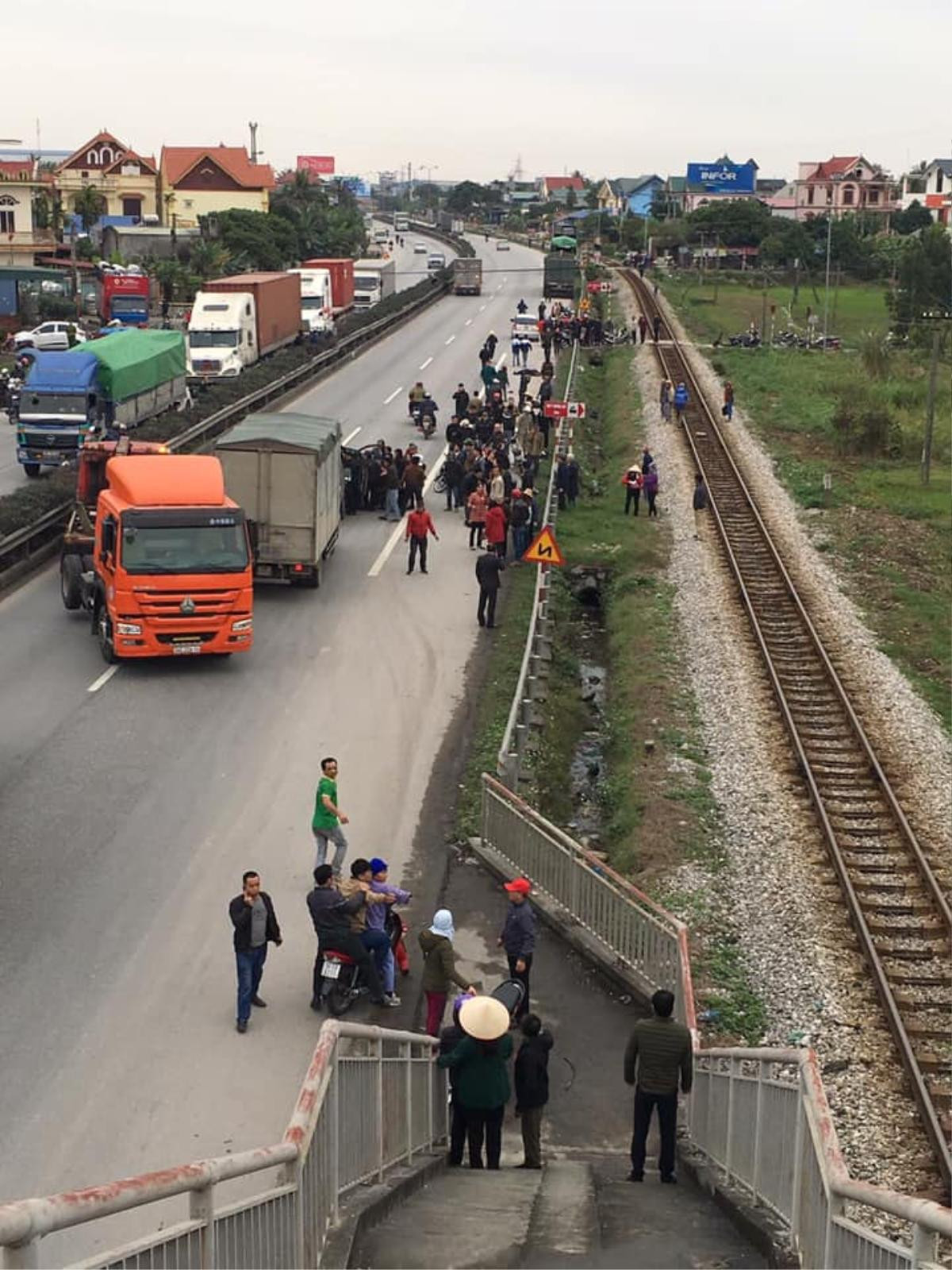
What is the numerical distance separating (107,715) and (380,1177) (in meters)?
12.2

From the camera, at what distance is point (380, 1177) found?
962cm

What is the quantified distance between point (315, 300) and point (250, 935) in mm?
59411

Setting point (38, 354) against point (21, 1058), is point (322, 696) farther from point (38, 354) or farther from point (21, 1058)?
point (38, 354)

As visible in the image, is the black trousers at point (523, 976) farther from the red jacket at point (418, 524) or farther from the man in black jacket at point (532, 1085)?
the red jacket at point (418, 524)

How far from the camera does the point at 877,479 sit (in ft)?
149

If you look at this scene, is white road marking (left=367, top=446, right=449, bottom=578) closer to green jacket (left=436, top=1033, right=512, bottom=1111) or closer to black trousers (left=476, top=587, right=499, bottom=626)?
black trousers (left=476, top=587, right=499, bottom=626)

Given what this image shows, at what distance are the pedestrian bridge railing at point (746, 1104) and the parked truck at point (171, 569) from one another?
672 cm

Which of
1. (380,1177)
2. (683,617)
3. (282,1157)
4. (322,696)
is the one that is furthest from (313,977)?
(683,617)

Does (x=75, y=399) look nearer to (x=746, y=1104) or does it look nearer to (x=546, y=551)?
(x=546, y=551)

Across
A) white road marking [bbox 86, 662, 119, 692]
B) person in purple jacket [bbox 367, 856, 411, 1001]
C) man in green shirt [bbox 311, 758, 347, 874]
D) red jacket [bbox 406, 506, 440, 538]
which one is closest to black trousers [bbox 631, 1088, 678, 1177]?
person in purple jacket [bbox 367, 856, 411, 1001]

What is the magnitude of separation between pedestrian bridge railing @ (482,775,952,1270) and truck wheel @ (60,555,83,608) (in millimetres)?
10339

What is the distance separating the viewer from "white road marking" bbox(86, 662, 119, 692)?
2202 cm

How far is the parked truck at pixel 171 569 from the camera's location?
22391 mm

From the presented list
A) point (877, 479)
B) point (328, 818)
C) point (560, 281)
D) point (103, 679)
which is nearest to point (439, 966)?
point (328, 818)
